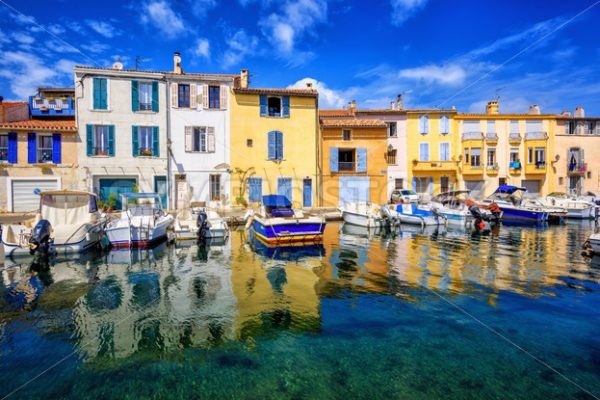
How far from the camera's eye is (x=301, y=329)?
6824 millimetres

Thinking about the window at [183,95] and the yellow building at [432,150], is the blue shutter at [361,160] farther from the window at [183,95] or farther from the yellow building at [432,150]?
the window at [183,95]

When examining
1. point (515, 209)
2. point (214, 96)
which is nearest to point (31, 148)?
point (214, 96)

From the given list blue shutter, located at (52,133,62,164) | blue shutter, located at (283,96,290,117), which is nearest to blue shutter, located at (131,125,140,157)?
blue shutter, located at (52,133,62,164)

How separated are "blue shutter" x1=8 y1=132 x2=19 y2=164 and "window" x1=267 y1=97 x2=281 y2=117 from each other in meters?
16.3

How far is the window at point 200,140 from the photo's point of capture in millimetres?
24652

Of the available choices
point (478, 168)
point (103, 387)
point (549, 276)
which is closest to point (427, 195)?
point (478, 168)

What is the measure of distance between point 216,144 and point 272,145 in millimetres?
4124

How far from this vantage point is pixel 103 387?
16.4 feet

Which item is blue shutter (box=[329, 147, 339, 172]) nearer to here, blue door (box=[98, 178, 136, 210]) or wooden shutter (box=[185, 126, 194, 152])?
wooden shutter (box=[185, 126, 194, 152])

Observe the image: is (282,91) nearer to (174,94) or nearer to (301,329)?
(174,94)

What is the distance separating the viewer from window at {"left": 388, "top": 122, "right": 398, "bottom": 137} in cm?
3297

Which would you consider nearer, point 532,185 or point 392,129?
point 392,129

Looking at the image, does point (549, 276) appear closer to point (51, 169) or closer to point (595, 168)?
point (51, 169)

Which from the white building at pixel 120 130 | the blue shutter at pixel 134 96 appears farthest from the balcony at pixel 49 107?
the blue shutter at pixel 134 96
